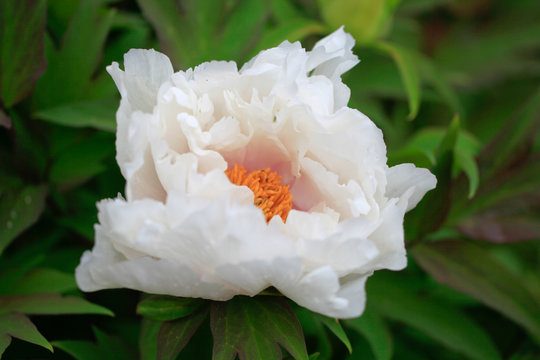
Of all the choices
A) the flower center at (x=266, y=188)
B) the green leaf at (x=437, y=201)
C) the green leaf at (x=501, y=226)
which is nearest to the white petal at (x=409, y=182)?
the flower center at (x=266, y=188)

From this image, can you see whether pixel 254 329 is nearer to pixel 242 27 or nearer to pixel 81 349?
pixel 81 349

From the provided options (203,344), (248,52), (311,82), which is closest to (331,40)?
(311,82)

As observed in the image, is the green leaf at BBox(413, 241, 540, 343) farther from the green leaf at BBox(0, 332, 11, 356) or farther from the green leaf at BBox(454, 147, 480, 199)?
the green leaf at BBox(0, 332, 11, 356)

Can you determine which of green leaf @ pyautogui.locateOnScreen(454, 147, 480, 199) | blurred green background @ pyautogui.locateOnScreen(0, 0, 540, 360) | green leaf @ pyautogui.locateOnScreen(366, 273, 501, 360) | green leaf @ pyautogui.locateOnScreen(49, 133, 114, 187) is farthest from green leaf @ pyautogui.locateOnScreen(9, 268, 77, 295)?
green leaf @ pyautogui.locateOnScreen(454, 147, 480, 199)

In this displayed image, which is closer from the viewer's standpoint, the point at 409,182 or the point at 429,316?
the point at 409,182

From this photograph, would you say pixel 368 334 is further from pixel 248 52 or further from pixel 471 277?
pixel 248 52

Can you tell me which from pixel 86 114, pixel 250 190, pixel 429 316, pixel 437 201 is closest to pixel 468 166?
pixel 437 201

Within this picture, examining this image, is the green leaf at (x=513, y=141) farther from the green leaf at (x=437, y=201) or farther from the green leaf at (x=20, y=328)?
the green leaf at (x=20, y=328)
